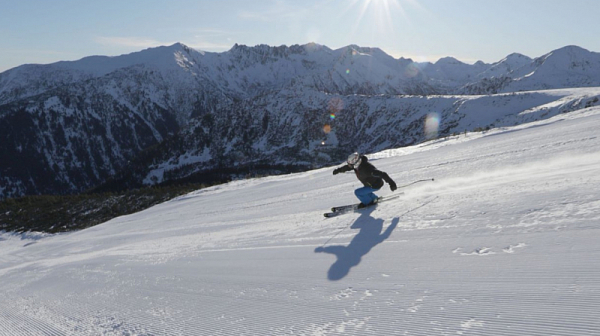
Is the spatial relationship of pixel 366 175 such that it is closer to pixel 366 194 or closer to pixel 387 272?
pixel 366 194

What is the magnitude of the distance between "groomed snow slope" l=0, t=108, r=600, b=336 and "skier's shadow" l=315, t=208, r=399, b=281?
36mm

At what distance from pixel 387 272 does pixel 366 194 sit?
4527mm

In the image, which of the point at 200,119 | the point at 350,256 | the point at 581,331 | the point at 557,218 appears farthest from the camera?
→ the point at 200,119

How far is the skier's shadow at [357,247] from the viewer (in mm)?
5570

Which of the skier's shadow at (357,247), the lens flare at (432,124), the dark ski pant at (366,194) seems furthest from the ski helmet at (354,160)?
the lens flare at (432,124)

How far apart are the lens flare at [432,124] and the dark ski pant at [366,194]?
89.7 meters

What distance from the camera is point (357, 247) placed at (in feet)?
21.2

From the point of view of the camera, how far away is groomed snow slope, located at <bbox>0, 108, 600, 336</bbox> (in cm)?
363

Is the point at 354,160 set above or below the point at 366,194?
above

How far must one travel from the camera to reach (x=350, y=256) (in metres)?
6.05

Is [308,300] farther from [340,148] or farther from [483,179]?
[340,148]

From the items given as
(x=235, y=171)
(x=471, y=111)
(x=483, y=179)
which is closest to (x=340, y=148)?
(x=235, y=171)

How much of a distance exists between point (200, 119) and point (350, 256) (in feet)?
584

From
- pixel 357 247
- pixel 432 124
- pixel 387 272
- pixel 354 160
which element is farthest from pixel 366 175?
pixel 432 124
